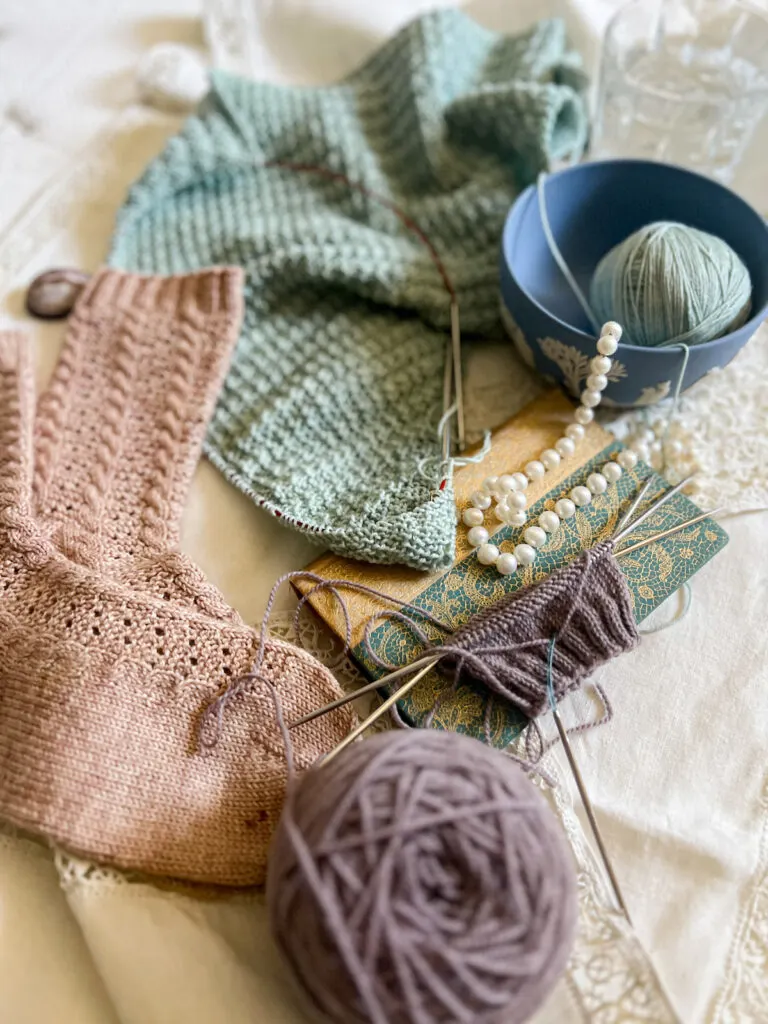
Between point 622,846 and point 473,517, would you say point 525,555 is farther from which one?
point 622,846

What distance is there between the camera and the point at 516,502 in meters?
0.74

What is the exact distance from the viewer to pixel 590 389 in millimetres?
780

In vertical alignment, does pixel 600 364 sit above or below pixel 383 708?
above

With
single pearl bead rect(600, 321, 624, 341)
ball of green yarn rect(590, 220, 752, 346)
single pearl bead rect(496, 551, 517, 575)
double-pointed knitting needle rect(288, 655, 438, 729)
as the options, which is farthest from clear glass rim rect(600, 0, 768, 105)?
double-pointed knitting needle rect(288, 655, 438, 729)

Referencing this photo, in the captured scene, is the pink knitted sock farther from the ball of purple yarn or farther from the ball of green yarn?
the ball of green yarn

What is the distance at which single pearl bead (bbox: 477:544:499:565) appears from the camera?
2.35 ft

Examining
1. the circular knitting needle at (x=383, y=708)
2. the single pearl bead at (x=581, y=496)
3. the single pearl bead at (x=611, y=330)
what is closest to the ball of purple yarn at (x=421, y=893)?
the circular knitting needle at (x=383, y=708)

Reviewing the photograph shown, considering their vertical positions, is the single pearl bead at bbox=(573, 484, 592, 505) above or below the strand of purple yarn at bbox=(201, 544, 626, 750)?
above

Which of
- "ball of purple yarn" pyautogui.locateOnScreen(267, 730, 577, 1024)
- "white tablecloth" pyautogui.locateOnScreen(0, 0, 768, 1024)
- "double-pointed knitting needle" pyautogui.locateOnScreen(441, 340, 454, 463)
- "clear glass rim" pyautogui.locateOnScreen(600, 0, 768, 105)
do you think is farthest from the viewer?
"clear glass rim" pyautogui.locateOnScreen(600, 0, 768, 105)

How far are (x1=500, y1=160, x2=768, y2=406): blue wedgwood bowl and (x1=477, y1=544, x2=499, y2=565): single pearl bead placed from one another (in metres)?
0.20

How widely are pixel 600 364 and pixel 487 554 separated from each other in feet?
0.67

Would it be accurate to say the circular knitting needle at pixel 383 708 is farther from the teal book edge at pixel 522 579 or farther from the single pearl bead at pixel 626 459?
the single pearl bead at pixel 626 459

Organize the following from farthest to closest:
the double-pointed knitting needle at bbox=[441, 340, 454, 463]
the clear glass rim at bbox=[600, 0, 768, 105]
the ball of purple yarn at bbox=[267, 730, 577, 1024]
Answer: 1. the clear glass rim at bbox=[600, 0, 768, 105]
2. the double-pointed knitting needle at bbox=[441, 340, 454, 463]
3. the ball of purple yarn at bbox=[267, 730, 577, 1024]

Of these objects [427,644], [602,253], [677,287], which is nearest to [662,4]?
[602,253]
